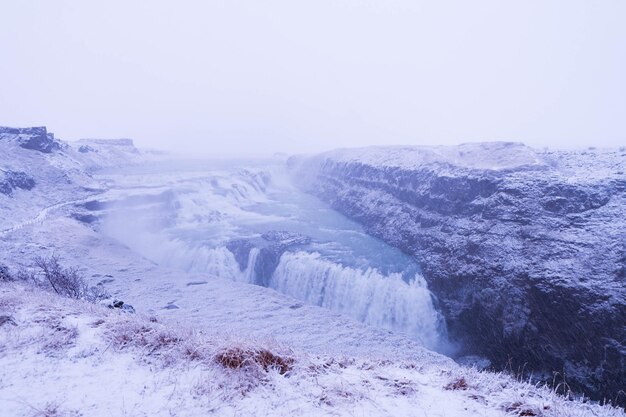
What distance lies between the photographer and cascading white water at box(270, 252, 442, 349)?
75.9ft

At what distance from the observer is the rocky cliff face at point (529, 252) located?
1675cm

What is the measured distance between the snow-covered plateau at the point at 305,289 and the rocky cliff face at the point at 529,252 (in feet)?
0.42

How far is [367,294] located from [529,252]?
10656mm

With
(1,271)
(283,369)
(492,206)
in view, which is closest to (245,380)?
(283,369)

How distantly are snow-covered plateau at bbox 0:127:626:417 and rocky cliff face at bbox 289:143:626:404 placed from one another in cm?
13

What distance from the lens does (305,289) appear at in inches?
1054

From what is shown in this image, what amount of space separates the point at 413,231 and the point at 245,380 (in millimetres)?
28729

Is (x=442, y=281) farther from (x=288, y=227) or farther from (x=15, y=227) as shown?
(x=15, y=227)

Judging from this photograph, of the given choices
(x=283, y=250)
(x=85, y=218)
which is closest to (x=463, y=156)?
(x=283, y=250)

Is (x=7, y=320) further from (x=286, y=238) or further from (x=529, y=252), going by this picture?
(x=286, y=238)

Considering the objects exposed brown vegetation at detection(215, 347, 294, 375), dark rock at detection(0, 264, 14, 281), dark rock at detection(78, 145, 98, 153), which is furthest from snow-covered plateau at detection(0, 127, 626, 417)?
dark rock at detection(78, 145, 98, 153)

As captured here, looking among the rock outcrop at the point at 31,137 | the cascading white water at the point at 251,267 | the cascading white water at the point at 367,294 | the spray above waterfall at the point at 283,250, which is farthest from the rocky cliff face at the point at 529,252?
the rock outcrop at the point at 31,137

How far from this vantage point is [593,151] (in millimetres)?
29688

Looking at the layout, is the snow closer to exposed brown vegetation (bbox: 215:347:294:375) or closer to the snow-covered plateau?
the snow-covered plateau
